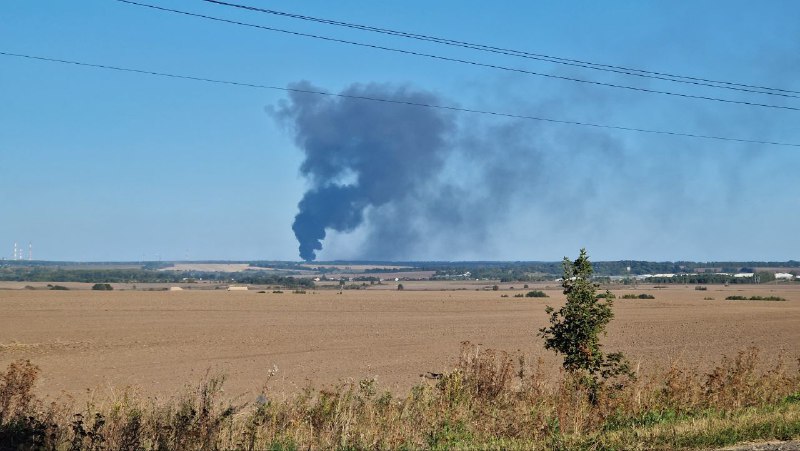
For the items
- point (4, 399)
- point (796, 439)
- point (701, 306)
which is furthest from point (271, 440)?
point (701, 306)

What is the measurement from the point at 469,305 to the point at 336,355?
4689 cm

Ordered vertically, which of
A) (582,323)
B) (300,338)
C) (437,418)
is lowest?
(300,338)

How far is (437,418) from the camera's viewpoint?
1280 centimetres

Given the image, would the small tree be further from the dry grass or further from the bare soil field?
the bare soil field

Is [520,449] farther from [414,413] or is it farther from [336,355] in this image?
[336,355]

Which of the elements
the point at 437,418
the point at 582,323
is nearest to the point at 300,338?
the point at 582,323

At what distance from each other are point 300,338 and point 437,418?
31984mm

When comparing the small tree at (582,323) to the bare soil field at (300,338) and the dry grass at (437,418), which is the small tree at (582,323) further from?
the bare soil field at (300,338)

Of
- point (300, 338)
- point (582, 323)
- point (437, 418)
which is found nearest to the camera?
point (437, 418)

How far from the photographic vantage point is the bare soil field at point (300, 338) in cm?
2802

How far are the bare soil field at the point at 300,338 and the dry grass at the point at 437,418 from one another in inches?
128

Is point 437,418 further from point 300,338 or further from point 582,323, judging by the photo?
point 300,338

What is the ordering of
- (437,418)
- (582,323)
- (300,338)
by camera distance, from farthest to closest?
(300,338)
(582,323)
(437,418)

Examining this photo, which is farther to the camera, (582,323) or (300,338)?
(300,338)
